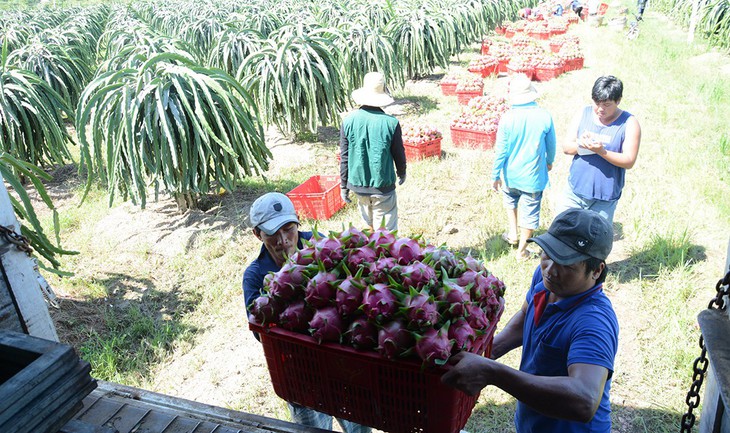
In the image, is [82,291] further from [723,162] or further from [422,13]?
[422,13]

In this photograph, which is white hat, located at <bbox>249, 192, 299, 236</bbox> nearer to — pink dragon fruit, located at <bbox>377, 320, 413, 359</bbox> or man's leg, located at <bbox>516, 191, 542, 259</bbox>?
pink dragon fruit, located at <bbox>377, 320, 413, 359</bbox>

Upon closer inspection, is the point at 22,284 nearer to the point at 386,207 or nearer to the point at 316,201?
the point at 386,207

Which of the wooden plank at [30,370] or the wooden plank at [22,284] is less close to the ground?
the wooden plank at [30,370]

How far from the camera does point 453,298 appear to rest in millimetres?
1506

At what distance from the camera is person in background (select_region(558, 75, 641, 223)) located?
3.64 meters

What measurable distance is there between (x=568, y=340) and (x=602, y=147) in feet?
7.70

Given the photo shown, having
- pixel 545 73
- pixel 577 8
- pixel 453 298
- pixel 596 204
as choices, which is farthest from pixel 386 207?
pixel 577 8

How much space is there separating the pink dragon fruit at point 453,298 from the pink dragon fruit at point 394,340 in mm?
138

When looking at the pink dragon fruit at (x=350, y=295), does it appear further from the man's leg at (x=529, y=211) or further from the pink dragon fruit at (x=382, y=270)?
the man's leg at (x=529, y=211)

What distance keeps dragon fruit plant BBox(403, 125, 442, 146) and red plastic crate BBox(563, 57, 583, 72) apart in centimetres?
725

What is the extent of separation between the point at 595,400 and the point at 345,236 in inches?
37.5

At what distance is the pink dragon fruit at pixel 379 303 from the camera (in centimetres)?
147

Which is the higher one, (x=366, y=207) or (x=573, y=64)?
(x=366, y=207)

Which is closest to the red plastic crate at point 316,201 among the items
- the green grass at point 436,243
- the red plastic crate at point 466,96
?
the green grass at point 436,243
